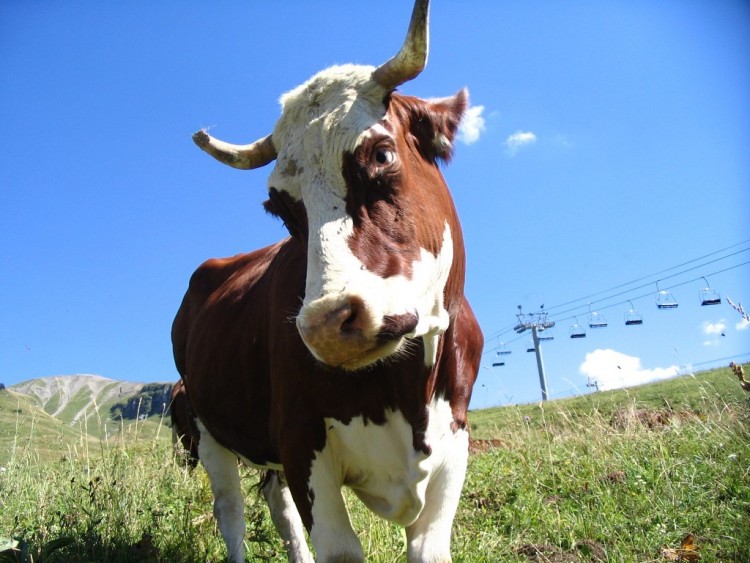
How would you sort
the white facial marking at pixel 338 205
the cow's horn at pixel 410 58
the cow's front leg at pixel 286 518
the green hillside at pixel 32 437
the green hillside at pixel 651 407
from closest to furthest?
1. the white facial marking at pixel 338 205
2. the cow's horn at pixel 410 58
3. the cow's front leg at pixel 286 518
4. the green hillside at pixel 32 437
5. the green hillside at pixel 651 407

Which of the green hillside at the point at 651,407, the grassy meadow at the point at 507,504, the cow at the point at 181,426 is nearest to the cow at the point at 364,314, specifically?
the grassy meadow at the point at 507,504

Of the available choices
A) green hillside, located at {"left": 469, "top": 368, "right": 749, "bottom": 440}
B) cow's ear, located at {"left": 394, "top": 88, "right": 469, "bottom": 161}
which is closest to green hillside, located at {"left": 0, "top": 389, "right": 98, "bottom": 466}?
cow's ear, located at {"left": 394, "top": 88, "right": 469, "bottom": 161}

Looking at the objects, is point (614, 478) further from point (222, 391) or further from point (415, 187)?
point (415, 187)

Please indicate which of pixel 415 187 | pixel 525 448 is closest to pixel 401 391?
pixel 415 187

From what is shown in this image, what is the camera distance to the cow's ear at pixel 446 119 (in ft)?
11.2

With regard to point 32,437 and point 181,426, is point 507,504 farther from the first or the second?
point 32,437

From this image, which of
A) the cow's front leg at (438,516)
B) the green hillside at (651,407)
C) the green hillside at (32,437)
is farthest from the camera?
the green hillside at (651,407)

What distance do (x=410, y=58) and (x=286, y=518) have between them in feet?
13.5

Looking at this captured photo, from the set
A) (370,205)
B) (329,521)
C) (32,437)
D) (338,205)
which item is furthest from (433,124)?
(32,437)

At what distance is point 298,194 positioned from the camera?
2947 mm

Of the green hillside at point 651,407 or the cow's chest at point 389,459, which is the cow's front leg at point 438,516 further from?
the green hillside at point 651,407

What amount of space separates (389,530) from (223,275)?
2.95m

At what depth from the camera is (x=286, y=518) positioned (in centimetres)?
548

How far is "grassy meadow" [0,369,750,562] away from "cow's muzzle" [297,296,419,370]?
2.15 m
